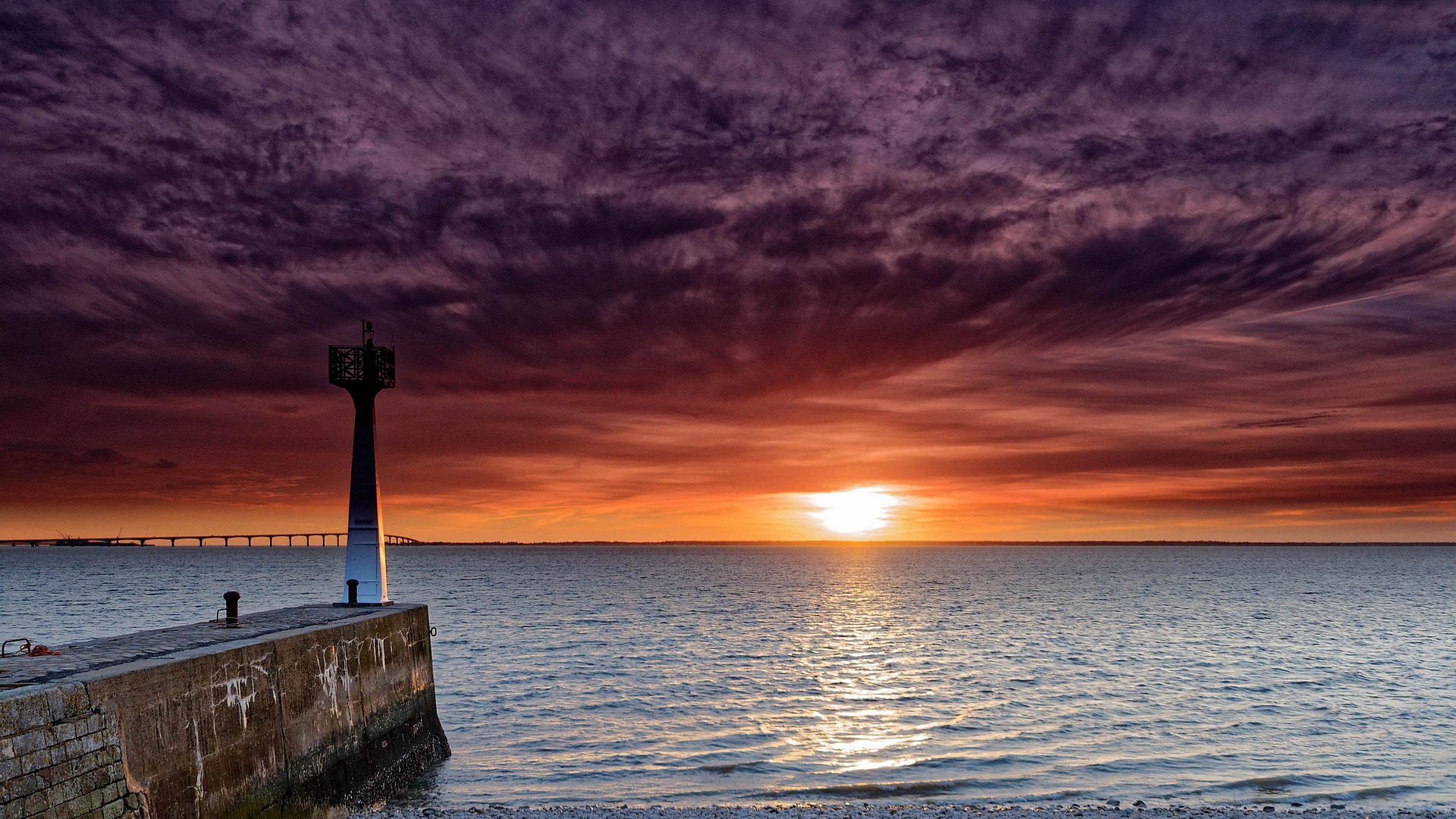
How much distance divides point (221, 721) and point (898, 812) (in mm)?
11523

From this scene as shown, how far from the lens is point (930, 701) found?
28844 mm

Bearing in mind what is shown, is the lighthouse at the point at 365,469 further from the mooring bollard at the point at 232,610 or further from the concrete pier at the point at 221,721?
the mooring bollard at the point at 232,610

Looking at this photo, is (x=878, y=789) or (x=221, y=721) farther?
(x=878, y=789)

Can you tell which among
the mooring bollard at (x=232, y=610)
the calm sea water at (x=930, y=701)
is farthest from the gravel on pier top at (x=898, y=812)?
the mooring bollard at (x=232, y=610)

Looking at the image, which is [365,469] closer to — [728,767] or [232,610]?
[232,610]

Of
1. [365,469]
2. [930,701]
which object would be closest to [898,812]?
[930,701]

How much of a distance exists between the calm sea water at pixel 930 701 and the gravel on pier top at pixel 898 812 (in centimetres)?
126

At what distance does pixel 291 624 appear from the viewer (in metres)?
17.3

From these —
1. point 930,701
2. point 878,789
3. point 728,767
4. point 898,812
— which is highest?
point 898,812

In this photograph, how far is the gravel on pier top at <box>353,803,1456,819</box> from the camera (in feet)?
52.2

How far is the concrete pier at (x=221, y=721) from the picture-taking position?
9609 mm

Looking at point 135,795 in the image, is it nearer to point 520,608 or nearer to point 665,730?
point 665,730

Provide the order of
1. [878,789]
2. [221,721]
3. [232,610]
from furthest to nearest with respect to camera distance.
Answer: [878,789], [232,610], [221,721]

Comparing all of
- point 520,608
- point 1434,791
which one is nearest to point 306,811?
point 1434,791
